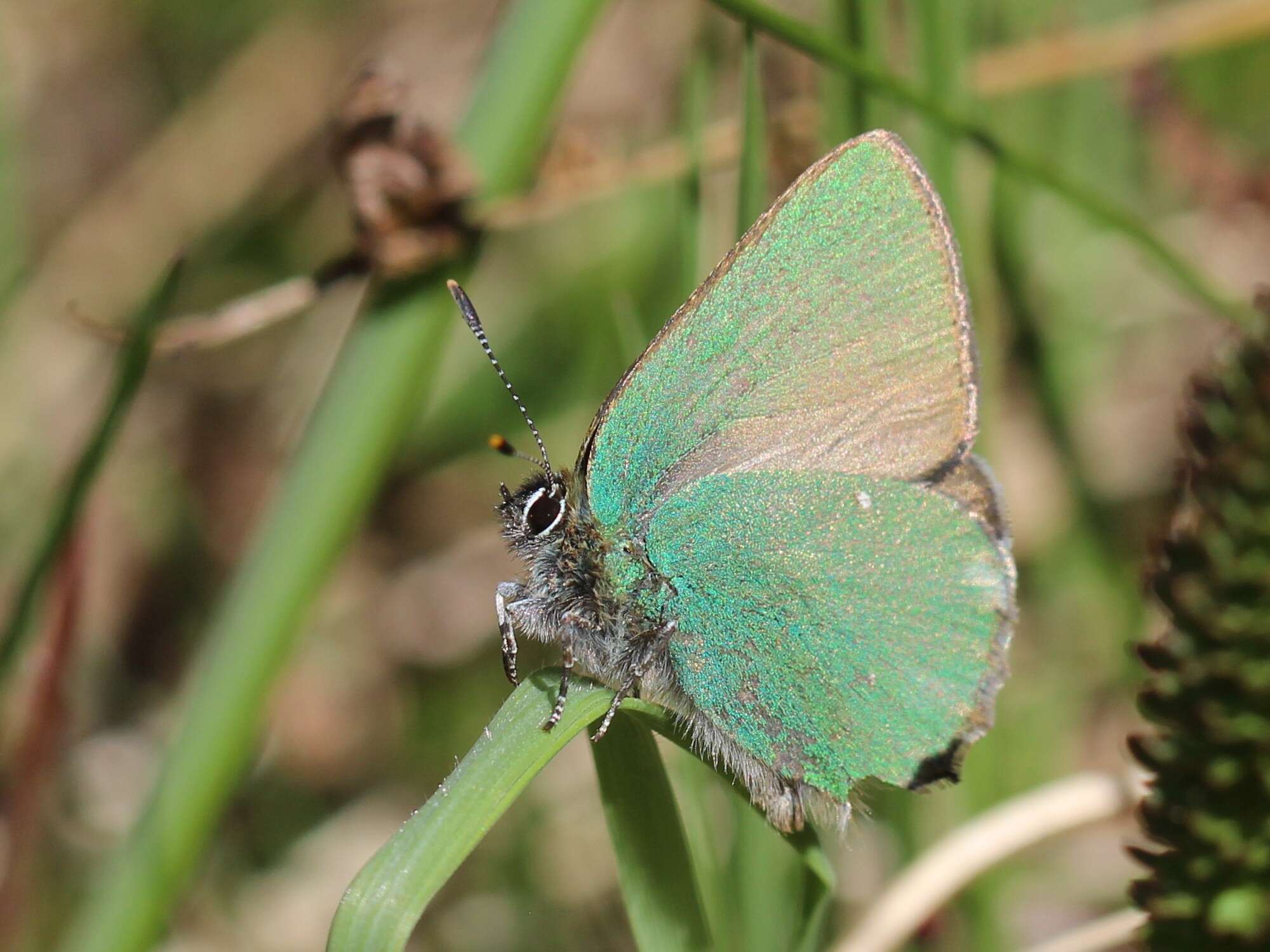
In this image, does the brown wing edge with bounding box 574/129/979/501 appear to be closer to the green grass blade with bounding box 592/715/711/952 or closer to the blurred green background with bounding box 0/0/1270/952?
the blurred green background with bounding box 0/0/1270/952

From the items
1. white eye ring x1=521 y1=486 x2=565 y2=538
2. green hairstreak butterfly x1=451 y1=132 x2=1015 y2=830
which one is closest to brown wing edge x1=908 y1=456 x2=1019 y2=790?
green hairstreak butterfly x1=451 y1=132 x2=1015 y2=830

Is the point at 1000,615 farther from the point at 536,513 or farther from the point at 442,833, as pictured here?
the point at 442,833

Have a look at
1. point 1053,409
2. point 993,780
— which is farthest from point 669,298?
point 993,780

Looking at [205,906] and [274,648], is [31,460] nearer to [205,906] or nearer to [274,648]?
[205,906]

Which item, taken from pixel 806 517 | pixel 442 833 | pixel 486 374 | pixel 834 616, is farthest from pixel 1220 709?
pixel 486 374

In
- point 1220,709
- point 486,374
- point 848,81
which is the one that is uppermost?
point 486,374

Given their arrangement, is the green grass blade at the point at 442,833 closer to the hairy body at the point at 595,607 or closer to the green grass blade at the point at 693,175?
the hairy body at the point at 595,607
